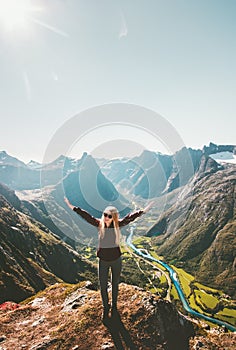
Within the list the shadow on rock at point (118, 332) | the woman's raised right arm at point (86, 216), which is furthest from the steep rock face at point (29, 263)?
the woman's raised right arm at point (86, 216)

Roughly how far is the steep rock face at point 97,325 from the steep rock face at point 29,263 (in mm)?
71469

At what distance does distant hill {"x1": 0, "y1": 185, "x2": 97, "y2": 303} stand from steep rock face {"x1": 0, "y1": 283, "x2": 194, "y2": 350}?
7060cm

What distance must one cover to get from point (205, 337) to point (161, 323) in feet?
11.5

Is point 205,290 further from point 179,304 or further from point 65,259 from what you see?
point 65,259

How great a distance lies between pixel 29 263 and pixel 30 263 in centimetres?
57

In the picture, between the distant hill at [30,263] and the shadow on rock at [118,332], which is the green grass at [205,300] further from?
the shadow on rock at [118,332]

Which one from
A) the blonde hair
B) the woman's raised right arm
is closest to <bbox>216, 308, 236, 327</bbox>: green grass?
the blonde hair

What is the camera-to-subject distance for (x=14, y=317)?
1675 centimetres

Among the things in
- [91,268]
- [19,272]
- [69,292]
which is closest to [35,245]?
[91,268]

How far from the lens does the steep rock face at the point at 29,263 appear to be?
9031cm

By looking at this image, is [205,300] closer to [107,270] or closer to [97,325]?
[97,325]

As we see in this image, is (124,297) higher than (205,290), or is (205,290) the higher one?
(124,297)

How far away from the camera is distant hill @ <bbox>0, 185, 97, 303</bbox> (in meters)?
90.3

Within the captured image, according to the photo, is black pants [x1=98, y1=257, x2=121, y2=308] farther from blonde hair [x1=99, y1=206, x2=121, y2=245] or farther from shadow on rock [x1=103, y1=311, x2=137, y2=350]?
shadow on rock [x1=103, y1=311, x2=137, y2=350]
